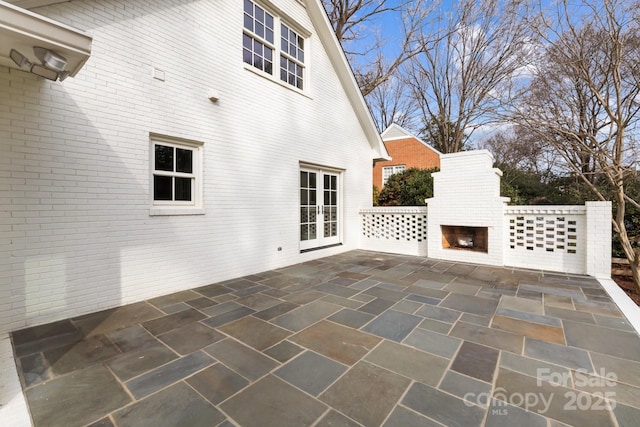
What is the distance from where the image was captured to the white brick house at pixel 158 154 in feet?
9.23

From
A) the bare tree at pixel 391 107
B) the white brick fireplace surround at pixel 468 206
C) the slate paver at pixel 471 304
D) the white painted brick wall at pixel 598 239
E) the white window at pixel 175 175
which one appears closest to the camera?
the slate paver at pixel 471 304

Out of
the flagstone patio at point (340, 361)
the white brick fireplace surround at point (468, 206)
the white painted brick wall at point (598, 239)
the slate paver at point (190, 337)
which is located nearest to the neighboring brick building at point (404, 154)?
the white brick fireplace surround at point (468, 206)

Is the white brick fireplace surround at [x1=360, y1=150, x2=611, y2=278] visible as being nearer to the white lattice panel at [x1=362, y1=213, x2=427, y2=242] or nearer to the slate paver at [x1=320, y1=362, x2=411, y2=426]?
the white lattice panel at [x1=362, y1=213, x2=427, y2=242]

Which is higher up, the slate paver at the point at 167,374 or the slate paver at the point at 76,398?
the slate paver at the point at 167,374

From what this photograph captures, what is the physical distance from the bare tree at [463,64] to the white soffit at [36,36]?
9.78 metres

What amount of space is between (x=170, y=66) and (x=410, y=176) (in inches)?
287

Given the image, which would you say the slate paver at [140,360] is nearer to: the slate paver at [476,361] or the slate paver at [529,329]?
the slate paver at [476,361]

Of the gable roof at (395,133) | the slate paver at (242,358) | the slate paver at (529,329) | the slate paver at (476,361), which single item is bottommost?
the slate paver at (242,358)

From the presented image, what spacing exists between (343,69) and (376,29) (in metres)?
5.26

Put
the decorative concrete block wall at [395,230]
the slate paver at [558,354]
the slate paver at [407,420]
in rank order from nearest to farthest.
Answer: the slate paver at [407,420], the slate paver at [558,354], the decorative concrete block wall at [395,230]

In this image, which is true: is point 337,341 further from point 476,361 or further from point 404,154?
point 404,154

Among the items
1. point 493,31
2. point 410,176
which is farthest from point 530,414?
point 493,31

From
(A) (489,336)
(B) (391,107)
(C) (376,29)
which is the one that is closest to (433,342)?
(A) (489,336)

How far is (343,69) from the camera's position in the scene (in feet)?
22.5
